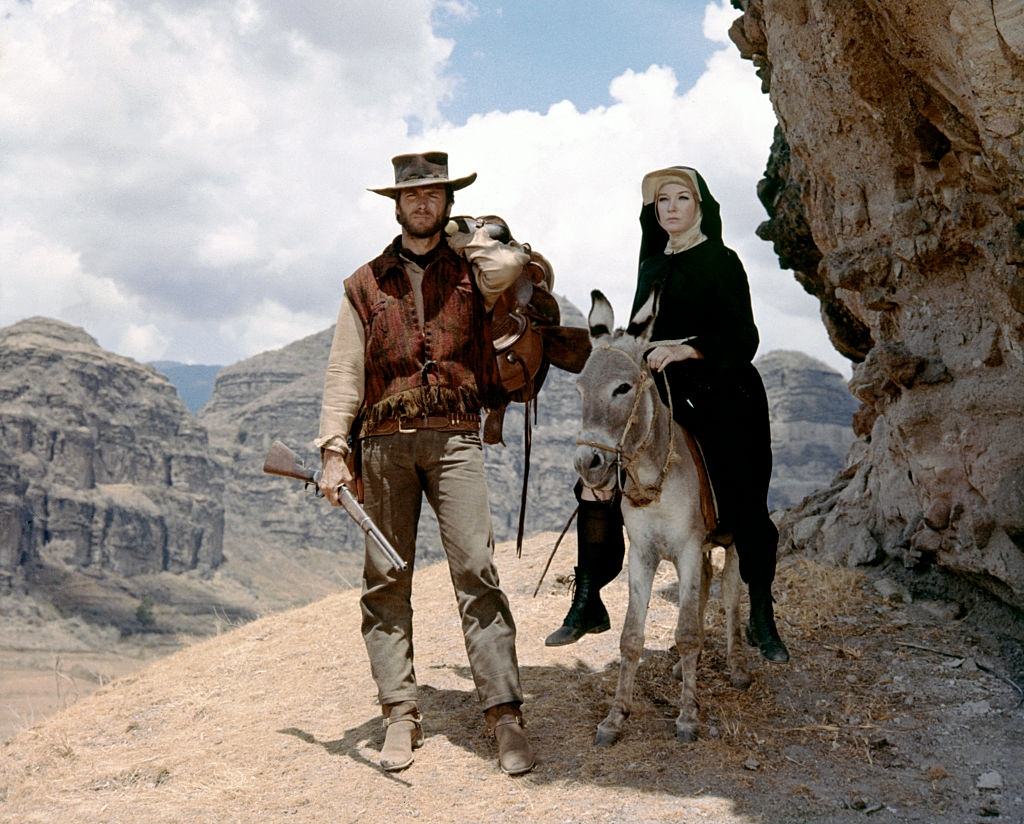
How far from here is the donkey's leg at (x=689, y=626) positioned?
5.29 meters

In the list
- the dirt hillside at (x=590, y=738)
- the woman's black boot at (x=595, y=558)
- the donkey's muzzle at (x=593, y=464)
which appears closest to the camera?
the donkey's muzzle at (x=593, y=464)

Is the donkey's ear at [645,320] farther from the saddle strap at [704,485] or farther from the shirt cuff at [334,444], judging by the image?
the shirt cuff at [334,444]

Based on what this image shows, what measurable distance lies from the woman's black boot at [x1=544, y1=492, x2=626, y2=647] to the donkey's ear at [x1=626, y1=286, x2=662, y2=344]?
45.5 inches

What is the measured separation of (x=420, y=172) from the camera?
216 inches

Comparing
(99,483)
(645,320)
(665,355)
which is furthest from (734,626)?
(99,483)

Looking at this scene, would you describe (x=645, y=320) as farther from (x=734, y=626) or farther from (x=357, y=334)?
(x=734, y=626)

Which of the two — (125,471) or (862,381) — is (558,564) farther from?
(125,471)

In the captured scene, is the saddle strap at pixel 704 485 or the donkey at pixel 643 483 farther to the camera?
the saddle strap at pixel 704 485

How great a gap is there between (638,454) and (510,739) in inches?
66.8

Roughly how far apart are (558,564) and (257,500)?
18516cm

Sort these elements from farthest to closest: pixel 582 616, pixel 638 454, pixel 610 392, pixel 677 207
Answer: pixel 582 616 < pixel 677 207 < pixel 638 454 < pixel 610 392

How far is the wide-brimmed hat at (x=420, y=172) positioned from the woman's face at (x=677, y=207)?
1.14 metres

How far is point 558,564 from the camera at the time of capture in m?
10.2

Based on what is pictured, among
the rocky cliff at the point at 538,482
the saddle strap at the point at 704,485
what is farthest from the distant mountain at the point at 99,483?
Result: the saddle strap at the point at 704,485
